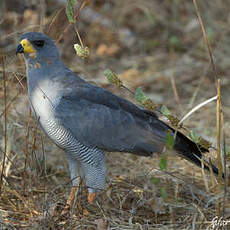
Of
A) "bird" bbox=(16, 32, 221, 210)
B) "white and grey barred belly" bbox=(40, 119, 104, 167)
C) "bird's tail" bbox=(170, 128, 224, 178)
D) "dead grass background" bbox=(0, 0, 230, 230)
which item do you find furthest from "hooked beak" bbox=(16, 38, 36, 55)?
"bird's tail" bbox=(170, 128, 224, 178)

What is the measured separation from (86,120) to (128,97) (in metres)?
2.02

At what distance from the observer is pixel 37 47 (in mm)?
3854

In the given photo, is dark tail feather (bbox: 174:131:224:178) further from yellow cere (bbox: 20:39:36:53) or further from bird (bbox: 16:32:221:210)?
yellow cere (bbox: 20:39:36:53)

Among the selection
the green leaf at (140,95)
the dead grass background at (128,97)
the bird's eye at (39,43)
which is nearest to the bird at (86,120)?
the bird's eye at (39,43)

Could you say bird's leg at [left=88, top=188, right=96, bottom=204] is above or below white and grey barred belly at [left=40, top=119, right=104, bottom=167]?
below

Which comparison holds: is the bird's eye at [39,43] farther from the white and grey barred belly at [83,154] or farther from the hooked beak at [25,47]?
the white and grey barred belly at [83,154]

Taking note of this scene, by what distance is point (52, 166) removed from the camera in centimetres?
471

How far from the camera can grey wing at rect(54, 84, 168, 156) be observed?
12.2 ft

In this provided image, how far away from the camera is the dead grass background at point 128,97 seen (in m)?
3.54

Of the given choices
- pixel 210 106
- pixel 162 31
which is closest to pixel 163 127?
pixel 210 106

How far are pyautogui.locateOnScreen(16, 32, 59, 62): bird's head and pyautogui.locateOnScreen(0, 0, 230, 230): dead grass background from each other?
14cm

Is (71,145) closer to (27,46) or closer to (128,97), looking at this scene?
(27,46)

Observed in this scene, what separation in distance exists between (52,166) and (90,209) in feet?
3.19

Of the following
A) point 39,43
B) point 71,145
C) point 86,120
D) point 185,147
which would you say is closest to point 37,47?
point 39,43
